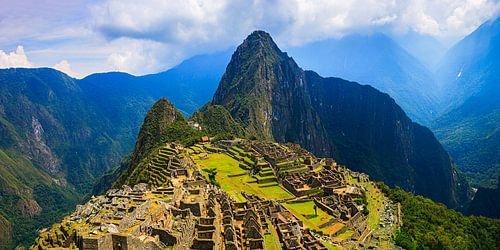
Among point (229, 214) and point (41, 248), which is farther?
point (229, 214)

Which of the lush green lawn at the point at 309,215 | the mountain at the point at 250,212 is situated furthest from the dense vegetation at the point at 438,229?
the lush green lawn at the point at 309,215

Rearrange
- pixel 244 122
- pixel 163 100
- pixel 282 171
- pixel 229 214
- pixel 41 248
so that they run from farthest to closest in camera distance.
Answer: pixel 244 122 → pixel 163 100 → pixel 282 171 → pixel 229 214 → pixel 41 248

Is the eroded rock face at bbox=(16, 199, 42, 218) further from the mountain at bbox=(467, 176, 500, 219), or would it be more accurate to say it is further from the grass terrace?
the mountain at bbox=(467, 176, 500, 219)

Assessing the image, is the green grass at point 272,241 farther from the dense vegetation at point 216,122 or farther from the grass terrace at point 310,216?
the dense vegetation at point 216,122

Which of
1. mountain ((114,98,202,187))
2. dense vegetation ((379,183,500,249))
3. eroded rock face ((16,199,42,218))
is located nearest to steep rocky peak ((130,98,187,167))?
mountain ((114,98,202,187))

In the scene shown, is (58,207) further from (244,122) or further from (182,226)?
(182,226)

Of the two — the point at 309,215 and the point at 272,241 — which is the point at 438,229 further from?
the point at 272,241

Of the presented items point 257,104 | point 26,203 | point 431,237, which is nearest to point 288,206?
point 431,237

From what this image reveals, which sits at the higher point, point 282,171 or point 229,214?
point 282,171
